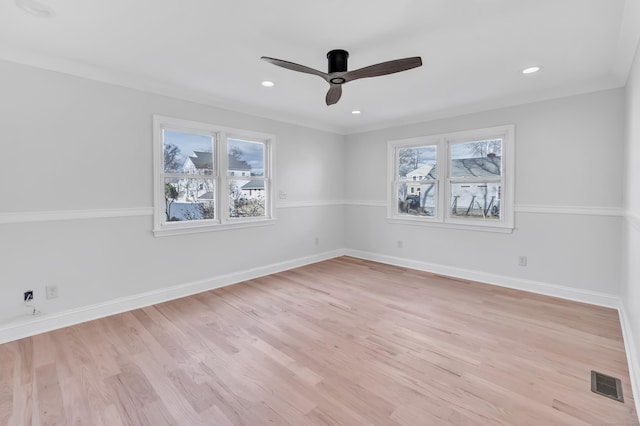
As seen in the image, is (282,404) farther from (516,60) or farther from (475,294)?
(516,60)

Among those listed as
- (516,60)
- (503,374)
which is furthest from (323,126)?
(503,374)

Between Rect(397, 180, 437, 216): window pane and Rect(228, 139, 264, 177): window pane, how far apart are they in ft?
7.85

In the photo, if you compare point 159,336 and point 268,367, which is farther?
point 159,336

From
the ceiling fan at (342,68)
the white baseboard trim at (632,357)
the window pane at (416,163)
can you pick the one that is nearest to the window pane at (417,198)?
the window pane at (416,163)

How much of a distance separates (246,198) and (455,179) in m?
3.12

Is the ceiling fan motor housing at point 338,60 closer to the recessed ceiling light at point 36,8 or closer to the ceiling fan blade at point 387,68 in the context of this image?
the ceiling fan blade at point 387,68

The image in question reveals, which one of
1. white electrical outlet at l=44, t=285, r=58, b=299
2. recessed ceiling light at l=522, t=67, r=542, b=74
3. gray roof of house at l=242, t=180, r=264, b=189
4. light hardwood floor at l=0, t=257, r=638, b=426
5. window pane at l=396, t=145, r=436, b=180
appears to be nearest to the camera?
light hardwood floor at l=0, t=257, r=638, b=426

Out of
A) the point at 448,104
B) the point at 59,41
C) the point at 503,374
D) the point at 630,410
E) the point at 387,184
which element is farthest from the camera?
the point at 387,184

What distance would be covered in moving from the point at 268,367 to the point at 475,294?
109 inches

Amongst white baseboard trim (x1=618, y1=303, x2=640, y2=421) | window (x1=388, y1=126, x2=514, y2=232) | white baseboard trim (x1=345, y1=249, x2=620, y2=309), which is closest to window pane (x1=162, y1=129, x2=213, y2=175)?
window (x1=388, y1=126, x2=514, y2=232)

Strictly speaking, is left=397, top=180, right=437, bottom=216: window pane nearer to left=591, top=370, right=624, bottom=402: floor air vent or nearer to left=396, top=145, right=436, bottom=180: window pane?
left=396, top=145, right=436, bottom=180: window pane

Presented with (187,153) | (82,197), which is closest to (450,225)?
(187,153)

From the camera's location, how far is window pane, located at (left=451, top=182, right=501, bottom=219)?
4164mm

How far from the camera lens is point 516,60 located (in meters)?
2.78
